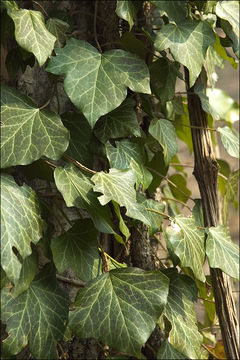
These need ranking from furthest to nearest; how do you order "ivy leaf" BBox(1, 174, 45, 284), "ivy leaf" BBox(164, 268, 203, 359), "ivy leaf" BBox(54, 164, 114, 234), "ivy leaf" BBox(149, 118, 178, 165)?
"ivy leaf" BBox(149, 118, 178, 165) → "ivy leaf" BBox(164, 268, 203, 359) → "ivy leaf" BBox(54, 164, 114, 234) → "ivy leaf" BBox(1, 174, 45, 284)

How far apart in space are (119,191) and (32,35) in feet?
0.95

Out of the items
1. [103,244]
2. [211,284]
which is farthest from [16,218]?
[211,284]

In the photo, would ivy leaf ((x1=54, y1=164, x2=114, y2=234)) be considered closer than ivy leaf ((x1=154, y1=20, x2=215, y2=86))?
Yes

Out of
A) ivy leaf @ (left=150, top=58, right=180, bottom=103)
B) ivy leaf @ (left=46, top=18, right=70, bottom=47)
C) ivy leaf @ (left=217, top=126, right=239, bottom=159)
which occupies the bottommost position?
ivy leaf @ (left=217, top=126, right=239, bottom=159)

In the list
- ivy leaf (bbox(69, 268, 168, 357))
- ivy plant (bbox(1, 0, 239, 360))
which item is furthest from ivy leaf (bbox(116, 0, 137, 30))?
ivy leaf (bbox(69, 268, 168, 357))

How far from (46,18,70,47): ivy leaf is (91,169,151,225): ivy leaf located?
27 cm

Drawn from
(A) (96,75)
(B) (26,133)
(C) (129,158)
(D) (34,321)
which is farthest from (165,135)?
(D) (34,321)

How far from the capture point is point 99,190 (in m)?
0.90

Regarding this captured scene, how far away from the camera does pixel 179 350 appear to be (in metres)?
1.03

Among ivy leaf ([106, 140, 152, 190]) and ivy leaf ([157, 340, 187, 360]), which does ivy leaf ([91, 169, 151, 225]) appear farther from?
ivy leaf ([157, 340, 187, 360])

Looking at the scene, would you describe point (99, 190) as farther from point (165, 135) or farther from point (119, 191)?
point (165, 135)

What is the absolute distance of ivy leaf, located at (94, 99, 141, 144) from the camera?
3.48 feet

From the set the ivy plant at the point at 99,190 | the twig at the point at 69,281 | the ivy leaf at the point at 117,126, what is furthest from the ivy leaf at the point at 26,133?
the twig at the point at 69,281

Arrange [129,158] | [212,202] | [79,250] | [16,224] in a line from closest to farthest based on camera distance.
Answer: [16,224], [79,250], [129,158], [212,202]
